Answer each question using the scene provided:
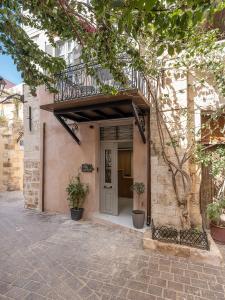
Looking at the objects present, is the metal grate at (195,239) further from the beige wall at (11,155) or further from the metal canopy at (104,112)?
the beige wall at (11,155)

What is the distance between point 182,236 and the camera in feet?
13.5

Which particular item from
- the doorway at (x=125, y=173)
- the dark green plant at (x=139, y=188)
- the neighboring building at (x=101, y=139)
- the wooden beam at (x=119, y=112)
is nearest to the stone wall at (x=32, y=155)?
the neighboring building at (x=101, y=139)

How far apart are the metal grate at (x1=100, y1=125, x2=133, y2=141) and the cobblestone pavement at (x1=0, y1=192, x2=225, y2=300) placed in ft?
9.13

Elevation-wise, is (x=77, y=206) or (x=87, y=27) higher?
(x=87, y=27)

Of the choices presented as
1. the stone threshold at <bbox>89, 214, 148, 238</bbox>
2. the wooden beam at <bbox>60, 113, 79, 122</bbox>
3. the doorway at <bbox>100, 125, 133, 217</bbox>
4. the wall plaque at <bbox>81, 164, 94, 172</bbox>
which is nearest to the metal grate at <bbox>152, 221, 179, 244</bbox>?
the stone threshold at <bbox>89, 214, 148, 238</bbox>

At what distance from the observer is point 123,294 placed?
2.79m

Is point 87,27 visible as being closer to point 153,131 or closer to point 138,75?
point 138,75

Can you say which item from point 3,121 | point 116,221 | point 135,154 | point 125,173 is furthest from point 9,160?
point 135,154

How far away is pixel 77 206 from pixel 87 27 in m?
4.86

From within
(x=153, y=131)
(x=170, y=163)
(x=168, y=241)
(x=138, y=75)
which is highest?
(x=138, y=75)

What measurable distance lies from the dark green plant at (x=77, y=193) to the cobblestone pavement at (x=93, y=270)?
1.14 meters

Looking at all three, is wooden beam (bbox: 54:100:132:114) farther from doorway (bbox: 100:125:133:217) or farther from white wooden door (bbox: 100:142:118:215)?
white wooden door (bbox: 100:142:118:215)

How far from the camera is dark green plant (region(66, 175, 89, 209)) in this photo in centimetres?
603

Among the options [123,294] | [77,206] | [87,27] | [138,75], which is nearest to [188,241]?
[123,294]
